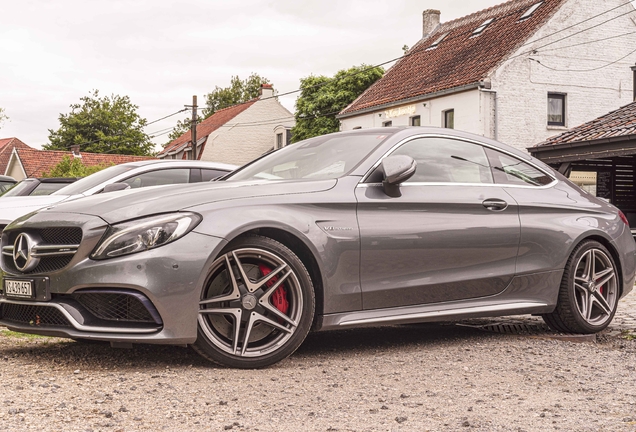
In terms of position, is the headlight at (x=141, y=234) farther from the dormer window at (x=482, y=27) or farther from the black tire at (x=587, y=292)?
the dormer window at (x=482, y=27)

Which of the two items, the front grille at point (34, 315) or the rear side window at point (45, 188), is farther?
the rear side window at point (45, 188)

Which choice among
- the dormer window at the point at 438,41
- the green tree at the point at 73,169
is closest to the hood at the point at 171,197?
the dormer window at the point at 438,41

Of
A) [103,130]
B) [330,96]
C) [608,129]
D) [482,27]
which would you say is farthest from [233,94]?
[608,129]

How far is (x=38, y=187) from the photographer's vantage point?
1112cm

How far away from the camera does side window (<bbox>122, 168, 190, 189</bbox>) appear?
30.8ft

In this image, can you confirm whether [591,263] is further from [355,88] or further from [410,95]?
[355,88]

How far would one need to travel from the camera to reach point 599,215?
21.6 feet

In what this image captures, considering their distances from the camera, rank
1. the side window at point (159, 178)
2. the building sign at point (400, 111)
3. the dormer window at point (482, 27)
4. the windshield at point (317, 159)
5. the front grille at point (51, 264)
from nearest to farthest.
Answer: the front grille at point (51, 264)
the windshield at point (317, 159)
the side window at point (159, 178)
the building sign at point (400, 111)
the dormer window at point (482, 27)

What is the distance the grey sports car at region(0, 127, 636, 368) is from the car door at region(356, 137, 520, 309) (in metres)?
0.01

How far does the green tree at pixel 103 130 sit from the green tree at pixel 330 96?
3114 centimetres

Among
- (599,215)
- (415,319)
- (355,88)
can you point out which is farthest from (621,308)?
(355,88)

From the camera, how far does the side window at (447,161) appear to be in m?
5.77

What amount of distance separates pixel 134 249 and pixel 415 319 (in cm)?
190

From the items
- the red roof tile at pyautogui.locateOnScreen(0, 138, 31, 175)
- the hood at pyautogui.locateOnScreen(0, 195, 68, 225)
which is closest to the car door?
the hood at pyautogui.locateOnScreen(0, 195, 68, 225)
